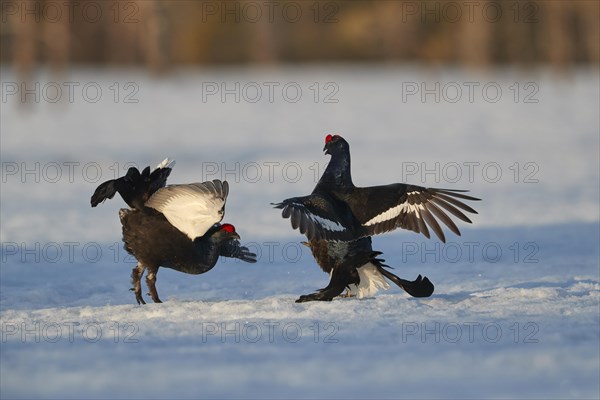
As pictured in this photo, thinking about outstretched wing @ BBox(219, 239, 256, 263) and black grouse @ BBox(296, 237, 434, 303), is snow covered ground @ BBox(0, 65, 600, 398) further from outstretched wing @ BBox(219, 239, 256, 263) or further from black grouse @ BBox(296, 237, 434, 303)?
outstretched wing @ BBox(219, 239, 256, 263)

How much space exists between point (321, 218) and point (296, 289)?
46.0 inches

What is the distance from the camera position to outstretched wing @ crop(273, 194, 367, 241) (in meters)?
4.90

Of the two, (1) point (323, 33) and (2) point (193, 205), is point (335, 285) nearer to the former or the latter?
(2) point (193, 205)

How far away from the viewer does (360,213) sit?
17.8ft

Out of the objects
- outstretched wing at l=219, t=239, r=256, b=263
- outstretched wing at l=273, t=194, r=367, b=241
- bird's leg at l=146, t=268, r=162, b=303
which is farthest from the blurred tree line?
outstretched wing at l=273, t=194, r=367, b=241

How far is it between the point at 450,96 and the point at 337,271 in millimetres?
24780

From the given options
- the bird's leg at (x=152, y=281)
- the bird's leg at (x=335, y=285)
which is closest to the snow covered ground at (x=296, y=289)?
the bird's leg at (x=335, y=285)

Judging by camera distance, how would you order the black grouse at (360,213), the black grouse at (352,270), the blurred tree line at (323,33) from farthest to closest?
1. the blurred tree line at (323,33)
2. the black grouse at (352,270)
3. the black grouse at (360,213)

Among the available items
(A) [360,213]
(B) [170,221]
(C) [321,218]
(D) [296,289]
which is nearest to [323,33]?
(D) [296,289]

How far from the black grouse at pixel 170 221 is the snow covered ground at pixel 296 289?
0.26 meters

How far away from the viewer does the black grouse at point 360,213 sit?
525 centimetres

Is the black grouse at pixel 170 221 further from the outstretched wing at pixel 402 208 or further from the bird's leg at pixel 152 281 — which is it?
the outstretched wing at pixel 402 208

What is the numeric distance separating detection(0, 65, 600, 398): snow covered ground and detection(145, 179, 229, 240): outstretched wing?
1.49 ft

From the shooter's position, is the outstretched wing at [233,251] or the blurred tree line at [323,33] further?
the blurred tree line at [323,33]
